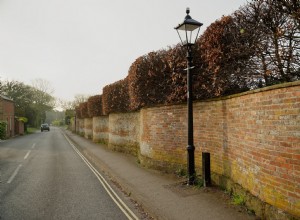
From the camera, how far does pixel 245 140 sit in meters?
6.11

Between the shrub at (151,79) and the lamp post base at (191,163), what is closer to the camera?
the lamp post base at (191,163)

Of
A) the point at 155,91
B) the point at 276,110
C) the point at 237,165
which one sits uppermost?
the point at 155,91

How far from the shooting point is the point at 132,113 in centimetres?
1526

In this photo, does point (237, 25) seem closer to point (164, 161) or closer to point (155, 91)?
→ point (155, 91)

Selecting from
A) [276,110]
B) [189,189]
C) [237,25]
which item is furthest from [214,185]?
[237,25]

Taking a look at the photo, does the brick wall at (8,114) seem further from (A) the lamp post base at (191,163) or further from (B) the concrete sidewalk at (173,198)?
(A) the lamp post base at (191,163)

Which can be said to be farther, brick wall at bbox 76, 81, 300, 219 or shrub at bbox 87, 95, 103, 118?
shrub at bbox 87, 95, 103, 118

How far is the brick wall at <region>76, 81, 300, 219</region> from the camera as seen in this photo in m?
4.52

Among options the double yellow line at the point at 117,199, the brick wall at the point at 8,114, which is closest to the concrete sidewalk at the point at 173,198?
the double yellow line at the point at 117,199

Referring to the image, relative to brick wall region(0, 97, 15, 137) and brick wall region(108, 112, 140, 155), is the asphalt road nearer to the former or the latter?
brick wall region(108, 112, 140, 155)

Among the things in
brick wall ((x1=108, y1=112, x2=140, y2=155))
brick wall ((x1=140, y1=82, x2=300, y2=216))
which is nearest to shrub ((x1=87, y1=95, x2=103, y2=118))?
brick wall ((x1=108, y1=112, x2=140, y2=155))

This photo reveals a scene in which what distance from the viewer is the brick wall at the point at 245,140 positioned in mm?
4520

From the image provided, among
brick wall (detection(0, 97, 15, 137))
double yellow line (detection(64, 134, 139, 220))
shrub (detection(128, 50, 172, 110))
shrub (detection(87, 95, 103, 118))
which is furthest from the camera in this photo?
brick wall (detection(0, 97, 15, 137))

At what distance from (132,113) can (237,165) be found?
30.6 ft
